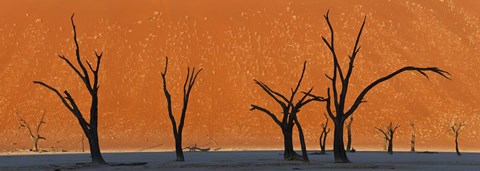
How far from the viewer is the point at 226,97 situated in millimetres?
105562

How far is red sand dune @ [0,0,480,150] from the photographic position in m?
99.9

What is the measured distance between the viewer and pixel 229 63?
110062 millimetres

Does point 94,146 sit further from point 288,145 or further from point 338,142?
point 338,142

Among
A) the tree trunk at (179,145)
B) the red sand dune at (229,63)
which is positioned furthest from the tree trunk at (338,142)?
the red sand dune at (229,63)

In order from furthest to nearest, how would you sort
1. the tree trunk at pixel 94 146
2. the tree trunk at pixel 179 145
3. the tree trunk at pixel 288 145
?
→ the tree trunk at pixel 179 145 → the tree trunk at pixel 288 145 → the tree trunk at pixel 94 146

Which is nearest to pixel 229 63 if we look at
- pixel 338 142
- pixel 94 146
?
pixel 94 146

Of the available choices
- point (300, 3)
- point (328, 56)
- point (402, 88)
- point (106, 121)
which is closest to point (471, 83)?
point (402, 88)

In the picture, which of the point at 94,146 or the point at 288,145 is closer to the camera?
the point at 94,146

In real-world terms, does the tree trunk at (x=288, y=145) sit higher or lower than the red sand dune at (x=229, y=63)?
lower

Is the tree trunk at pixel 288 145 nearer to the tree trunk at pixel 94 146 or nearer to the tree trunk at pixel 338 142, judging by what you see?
the tree trunk at pixel 338 142

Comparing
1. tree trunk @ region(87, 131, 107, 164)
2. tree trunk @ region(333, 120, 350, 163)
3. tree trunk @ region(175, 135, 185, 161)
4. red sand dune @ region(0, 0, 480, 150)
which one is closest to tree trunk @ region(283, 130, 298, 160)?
tree trunk @ region(333, 120, 350, 163)

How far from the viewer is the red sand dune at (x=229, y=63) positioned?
9988cm

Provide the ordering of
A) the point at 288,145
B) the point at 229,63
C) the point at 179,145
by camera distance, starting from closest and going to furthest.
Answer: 1. the point at 288,145
2. the point at 179,145
3. the point at 229,63

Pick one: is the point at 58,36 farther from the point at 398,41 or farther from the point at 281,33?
the point at 398,41
